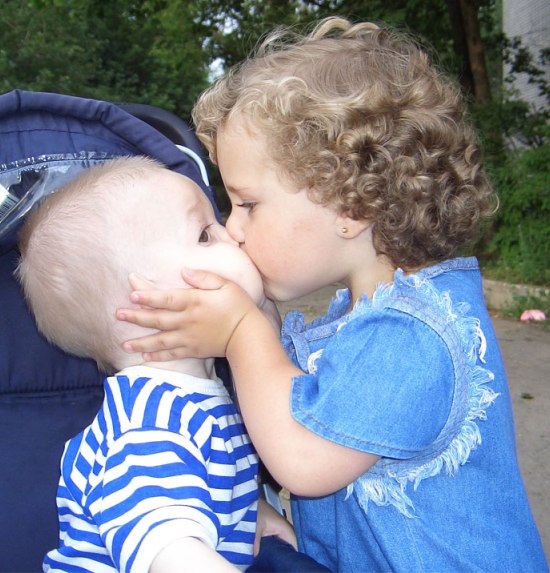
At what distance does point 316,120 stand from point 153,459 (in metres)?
0.71

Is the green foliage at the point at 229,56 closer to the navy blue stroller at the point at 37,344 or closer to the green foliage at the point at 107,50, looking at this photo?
the green foliage at the point at 107,50

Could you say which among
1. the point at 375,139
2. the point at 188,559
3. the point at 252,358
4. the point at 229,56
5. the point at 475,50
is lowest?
the point at 229,56

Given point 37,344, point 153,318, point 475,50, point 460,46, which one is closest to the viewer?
point 153,318

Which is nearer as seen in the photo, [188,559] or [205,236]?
[188,559]

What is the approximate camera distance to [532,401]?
3869 mm

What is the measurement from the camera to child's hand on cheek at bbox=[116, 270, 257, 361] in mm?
1304

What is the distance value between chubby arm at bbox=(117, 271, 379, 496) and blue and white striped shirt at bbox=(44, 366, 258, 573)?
0.30 feet

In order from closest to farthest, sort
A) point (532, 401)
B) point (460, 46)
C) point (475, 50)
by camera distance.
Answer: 1. point (532, 401)
2. point (475, 50)
3. point (460, 46)

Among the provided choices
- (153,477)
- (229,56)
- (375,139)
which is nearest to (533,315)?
(375,139)

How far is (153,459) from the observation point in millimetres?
1180

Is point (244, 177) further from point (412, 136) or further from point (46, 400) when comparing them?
point (46, 400)

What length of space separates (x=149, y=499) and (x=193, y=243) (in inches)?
19.4

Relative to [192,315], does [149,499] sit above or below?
below

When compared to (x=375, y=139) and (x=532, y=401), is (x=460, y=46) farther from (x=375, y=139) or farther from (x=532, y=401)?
(x=375, y=139)
